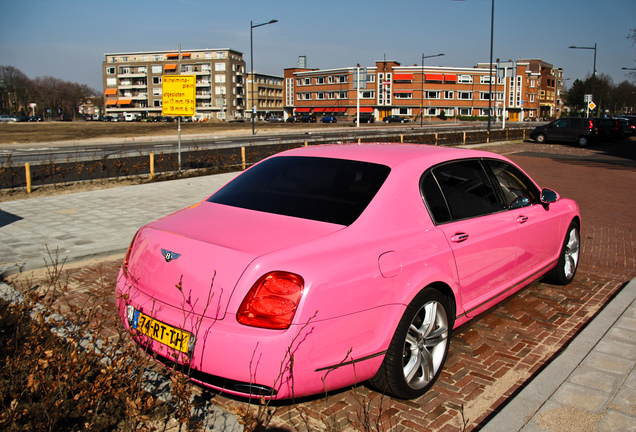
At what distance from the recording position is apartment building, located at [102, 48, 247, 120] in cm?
12588

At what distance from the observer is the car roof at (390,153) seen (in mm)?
3939

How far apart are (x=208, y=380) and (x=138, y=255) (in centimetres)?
103

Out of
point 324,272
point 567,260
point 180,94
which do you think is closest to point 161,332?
point 324,272

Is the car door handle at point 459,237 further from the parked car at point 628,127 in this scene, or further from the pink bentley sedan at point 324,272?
the parked car at point 628,127

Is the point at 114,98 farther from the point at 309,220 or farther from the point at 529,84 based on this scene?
the point at 309,220

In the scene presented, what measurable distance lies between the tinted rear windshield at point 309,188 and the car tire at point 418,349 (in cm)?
73

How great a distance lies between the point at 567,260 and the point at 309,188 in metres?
3.60

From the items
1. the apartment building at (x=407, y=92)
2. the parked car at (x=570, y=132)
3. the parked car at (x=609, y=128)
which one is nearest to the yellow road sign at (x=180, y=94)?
the parked car at (x=570, y=132)

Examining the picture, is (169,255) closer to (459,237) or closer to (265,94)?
(459,237)

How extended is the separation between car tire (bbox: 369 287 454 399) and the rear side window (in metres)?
0.64

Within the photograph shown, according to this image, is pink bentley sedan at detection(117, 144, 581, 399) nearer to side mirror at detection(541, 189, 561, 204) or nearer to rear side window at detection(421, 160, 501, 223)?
rear side window at detection(421, 160, 501, 223)

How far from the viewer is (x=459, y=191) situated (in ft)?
13.6

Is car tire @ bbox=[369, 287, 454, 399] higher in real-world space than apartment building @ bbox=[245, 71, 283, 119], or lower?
lower

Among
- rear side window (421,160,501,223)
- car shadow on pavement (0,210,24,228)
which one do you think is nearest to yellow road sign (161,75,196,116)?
car shadow on pavement (0,210,24,228)
